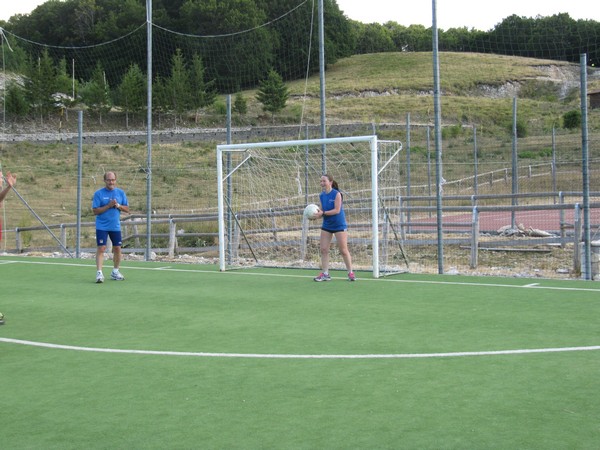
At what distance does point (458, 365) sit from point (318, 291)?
568 cm

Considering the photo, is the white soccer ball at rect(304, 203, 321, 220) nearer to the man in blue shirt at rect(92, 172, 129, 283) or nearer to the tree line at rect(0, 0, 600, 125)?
the man in blue shirt at rect(92, 172, 129, 283)

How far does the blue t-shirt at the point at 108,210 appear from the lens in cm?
1463

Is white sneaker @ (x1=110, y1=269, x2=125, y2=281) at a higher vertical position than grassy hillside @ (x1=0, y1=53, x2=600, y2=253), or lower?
lower

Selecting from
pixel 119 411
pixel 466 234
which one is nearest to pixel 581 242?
pixel 466 234

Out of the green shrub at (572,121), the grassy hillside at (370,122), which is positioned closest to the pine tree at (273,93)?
the grassy hillside at (370,122)

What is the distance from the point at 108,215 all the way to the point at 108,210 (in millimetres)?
91

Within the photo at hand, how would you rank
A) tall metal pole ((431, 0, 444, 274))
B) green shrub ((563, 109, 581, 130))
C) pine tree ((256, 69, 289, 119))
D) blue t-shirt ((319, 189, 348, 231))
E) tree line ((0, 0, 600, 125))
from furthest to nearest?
1. green shrub ((563, 109, 581, 130))
2. pine tree ((256, 69, 289, 119))
3. tree line ((0, 0, 600, 125))
4. tall metal pole ((431, 0, 444, 274))
5. blue t-shirt ((319, 189, 348, 231))

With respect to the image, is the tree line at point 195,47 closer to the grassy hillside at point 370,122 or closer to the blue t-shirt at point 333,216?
the grassy hillside at point 370,122

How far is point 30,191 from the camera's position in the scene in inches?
1358

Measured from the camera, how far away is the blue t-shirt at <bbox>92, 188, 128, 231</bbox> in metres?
14.6

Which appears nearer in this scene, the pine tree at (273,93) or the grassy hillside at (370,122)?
the grassy hillside at (370,122)

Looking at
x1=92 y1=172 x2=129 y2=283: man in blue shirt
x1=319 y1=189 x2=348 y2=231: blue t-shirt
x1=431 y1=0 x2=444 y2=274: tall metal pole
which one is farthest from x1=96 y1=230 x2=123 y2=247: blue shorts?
x1=431 y1=0 x2=444 y2=274: tall metal pole

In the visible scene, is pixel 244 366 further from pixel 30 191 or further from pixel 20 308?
pixel 30 191

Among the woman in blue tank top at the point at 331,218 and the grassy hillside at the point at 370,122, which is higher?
the grassy hillside at the point at 370,122
